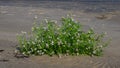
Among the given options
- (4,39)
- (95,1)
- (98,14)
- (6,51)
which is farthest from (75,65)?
(95,1)

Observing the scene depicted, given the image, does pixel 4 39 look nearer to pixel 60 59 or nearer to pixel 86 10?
pixel 60 59

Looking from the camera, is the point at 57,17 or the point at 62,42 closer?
the point at 62,42

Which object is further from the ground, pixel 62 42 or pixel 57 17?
pixel 62 42

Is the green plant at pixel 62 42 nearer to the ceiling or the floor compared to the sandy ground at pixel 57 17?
nearer to the ceiling

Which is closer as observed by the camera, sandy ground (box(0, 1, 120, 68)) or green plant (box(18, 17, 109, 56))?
sandy ground (box(0, 1, 120, 68))

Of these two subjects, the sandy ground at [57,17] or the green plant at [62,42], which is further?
the green plant at [62,42]
